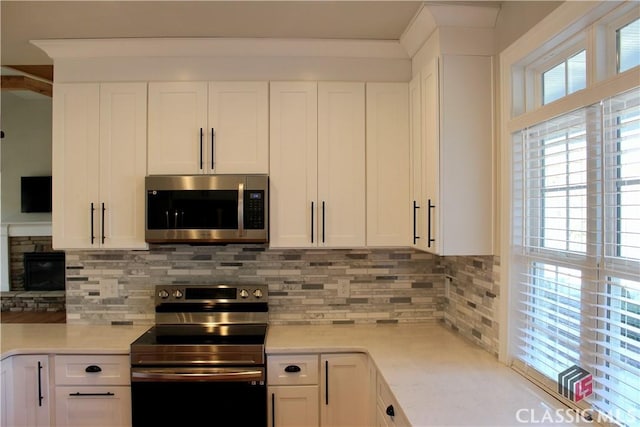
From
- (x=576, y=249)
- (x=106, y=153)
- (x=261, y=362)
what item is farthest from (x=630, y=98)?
(x=106, y=153)

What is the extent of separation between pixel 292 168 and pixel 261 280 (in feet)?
2.54

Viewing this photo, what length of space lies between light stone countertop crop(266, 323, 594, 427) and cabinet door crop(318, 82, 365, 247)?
56cm

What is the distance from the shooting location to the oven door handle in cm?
200

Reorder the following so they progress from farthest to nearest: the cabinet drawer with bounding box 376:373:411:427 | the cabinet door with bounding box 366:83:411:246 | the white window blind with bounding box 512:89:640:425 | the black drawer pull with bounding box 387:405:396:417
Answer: the cabinet door with bounding box 366:83:411:246
the black drawer pull with bounding box 387:405:396:417
the cabinet drawer with bounding box 376:373:411:427
the white window blind with bounding box 512:89:640:425

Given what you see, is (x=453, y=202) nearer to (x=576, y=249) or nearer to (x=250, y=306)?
(x=576, y=249)

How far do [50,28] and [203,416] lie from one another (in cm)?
219

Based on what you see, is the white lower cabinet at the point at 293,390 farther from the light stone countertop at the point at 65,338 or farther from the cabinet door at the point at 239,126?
the cabinet door at the point at 239,126

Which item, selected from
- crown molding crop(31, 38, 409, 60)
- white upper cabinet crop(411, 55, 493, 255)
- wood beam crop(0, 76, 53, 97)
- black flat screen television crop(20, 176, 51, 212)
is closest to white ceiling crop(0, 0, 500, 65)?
crown molding crop(31, 38, 409, 60)

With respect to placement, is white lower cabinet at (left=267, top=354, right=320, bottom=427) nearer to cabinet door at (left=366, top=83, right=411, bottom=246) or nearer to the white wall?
cabinet door at (left=366, top=83, right=411, bottom=246)

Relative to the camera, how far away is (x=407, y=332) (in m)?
2.39

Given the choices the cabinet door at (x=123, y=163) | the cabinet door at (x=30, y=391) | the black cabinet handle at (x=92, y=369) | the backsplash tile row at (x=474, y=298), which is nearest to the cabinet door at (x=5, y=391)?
the cabinet door at (x=30, y=391)

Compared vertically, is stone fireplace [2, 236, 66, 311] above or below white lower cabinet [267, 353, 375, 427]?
above

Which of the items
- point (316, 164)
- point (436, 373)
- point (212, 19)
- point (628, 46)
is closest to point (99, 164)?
point (212, 19)

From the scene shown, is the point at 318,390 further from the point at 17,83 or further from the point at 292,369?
the point at 17,83
